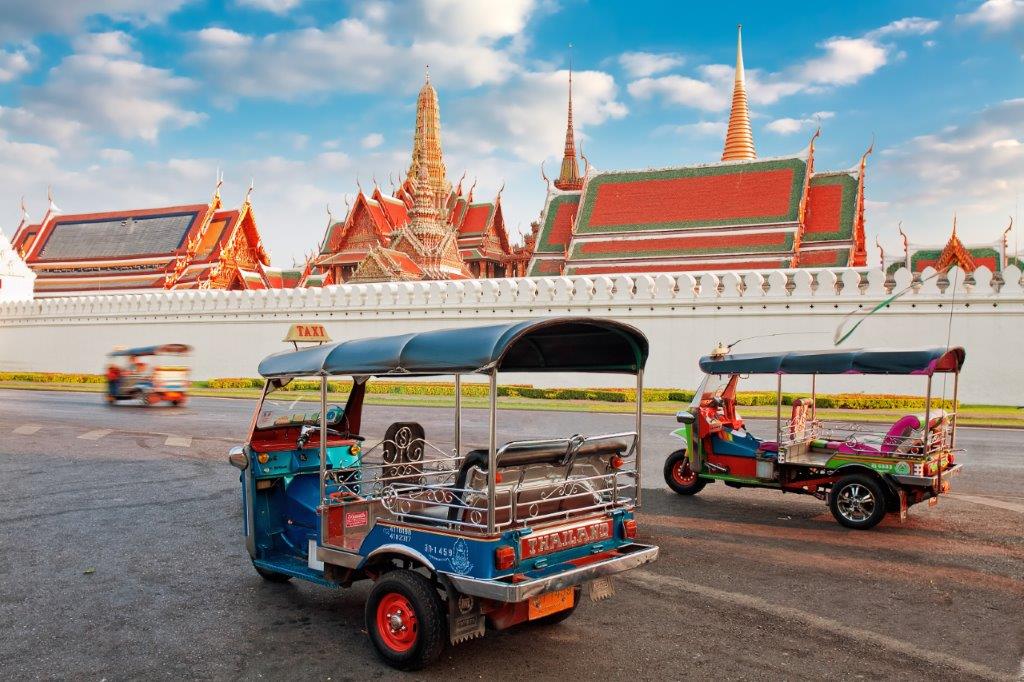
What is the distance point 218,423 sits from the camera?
649 inches

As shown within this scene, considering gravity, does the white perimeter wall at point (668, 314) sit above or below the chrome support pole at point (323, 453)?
above

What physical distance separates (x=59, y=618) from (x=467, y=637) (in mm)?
2802

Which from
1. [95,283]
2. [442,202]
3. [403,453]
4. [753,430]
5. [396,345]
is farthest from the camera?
[442,202]

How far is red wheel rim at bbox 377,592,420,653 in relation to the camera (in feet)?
14.4

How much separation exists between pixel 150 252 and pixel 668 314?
984 inches

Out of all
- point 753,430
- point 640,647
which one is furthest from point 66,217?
point 640,647

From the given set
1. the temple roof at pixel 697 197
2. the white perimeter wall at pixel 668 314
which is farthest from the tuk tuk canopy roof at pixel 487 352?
the temple roof at pixel 697 197

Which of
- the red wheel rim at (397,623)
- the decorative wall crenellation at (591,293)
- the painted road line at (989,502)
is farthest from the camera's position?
the decorative wall crenellation at (591,293)

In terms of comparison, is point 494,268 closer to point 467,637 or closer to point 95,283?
point 95,283

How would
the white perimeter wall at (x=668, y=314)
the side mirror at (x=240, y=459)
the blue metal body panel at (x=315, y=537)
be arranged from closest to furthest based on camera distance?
1. the blue metal body panel at (x=315, y=537)
2. the side mirror at (x=240, y=459)
3. the white perimeter wall at (x=668, y=314)

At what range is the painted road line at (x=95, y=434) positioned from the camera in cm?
1419

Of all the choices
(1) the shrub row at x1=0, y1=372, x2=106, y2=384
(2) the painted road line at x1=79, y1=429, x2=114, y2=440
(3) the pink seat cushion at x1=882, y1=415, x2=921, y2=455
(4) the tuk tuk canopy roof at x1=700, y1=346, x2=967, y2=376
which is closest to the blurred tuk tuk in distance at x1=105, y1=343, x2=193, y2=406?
(2) the painted road line at x1=79, y1=429, x2=114, y2=440

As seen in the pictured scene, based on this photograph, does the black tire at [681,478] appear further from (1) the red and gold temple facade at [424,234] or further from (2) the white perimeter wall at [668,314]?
(1) the red and gold temple facade at [424,234]

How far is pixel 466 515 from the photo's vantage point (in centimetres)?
477
